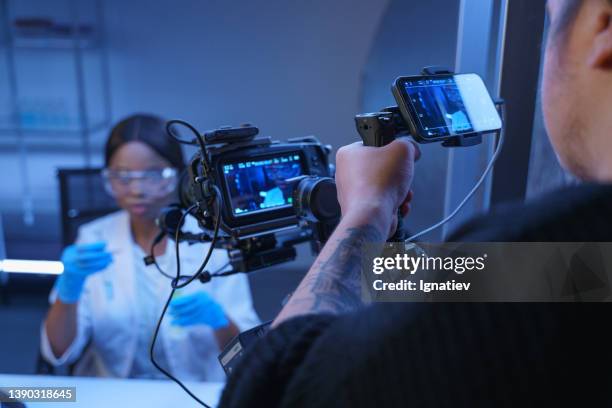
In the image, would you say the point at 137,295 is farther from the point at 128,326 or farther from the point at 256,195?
the point at 256,195

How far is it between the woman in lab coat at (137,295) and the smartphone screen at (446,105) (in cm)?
83

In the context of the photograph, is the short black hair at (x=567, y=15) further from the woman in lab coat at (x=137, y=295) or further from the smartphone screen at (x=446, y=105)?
the woman in lab coat at (x=137, y=295)

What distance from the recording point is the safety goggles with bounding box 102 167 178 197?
5.02 feet

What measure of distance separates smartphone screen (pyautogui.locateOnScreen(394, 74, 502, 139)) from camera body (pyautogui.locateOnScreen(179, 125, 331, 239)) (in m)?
0.20

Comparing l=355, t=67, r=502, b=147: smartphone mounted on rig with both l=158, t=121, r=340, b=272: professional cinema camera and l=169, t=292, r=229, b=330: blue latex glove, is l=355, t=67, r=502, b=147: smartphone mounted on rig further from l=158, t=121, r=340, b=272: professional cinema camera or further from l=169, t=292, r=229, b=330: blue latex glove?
l=169, t=292, r=229, b=330: blue latex glove

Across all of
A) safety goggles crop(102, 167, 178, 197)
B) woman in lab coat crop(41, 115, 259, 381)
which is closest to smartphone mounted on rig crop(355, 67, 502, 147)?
woman in lab coat crop(41, 115, 259, 381)

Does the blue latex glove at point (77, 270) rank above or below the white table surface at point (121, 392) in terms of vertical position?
above

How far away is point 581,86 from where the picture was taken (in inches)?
17.9

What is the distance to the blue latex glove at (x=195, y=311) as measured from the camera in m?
1.33

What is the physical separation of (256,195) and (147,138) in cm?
90

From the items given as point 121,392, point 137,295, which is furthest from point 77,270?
→ point 121,392

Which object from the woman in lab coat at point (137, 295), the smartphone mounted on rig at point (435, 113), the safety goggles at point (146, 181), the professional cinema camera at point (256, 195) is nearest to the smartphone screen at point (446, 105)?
the smartphone mounted on rig at point (435, 113)

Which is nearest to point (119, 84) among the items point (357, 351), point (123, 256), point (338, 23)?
point (338, 23)

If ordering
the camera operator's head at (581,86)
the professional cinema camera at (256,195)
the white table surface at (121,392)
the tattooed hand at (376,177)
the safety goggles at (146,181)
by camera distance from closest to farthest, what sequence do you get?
the camera operator's head at (581,86) < the tattooed hand at (376,177) < the professional cinema camera at (256,195) < the white table surface at (121,392) < the safety goggles at (146,181)
